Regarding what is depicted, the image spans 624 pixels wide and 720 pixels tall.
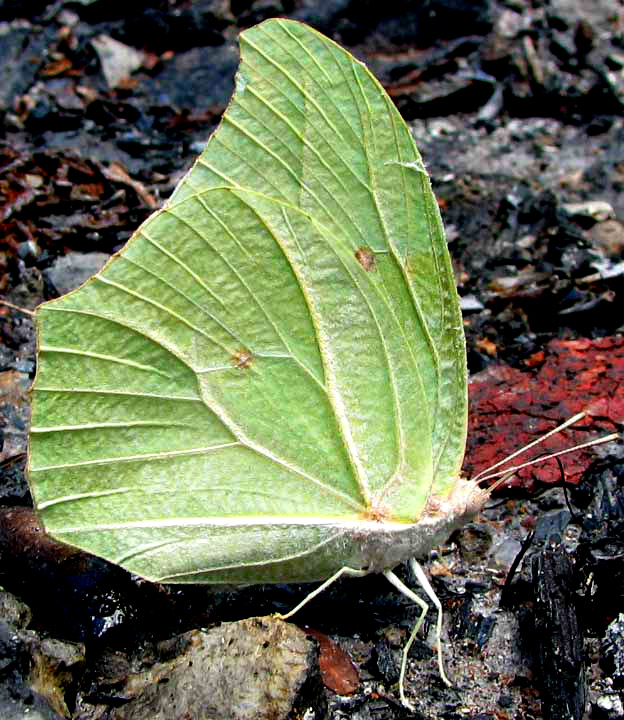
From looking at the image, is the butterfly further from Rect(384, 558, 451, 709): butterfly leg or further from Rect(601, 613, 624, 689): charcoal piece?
Rect(601, 613, 624, 689): charcoal piece

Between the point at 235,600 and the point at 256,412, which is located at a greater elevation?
the point at 256,412

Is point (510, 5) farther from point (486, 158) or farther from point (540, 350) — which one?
point (540, 350)

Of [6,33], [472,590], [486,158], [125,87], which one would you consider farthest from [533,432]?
[6,33]

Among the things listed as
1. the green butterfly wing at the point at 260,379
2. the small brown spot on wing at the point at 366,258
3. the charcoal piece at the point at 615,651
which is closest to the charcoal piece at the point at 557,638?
the charcoal piece at the point at 615,651

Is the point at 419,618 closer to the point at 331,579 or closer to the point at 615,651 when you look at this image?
the point at 331,579

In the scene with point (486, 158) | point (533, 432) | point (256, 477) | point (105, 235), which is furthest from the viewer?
point (486, 158)

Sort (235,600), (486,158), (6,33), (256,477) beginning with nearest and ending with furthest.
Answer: (256,477), (235,600), (486,158), (6,33)

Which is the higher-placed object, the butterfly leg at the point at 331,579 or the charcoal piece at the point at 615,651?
the butterfly leg at the point at 331,579

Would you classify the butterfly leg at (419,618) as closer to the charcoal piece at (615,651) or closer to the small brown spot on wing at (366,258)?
the charcoal piece at (615,651)
